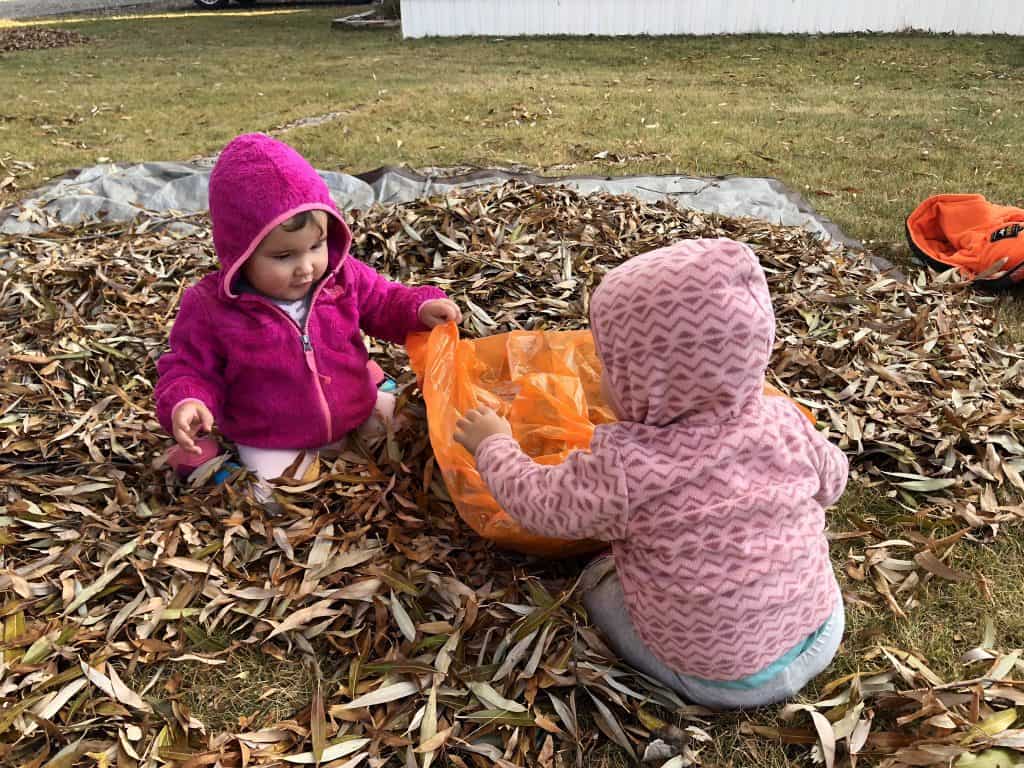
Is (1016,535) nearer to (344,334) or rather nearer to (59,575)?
(344,334)

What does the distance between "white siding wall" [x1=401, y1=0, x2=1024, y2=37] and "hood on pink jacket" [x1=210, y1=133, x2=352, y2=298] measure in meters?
12.0

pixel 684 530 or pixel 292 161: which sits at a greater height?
pixel 292 161

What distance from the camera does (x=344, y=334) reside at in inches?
106

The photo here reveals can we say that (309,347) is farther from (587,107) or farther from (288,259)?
(587,107)

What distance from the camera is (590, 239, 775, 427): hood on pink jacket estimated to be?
1.59m

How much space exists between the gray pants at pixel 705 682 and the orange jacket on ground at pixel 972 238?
108 inches

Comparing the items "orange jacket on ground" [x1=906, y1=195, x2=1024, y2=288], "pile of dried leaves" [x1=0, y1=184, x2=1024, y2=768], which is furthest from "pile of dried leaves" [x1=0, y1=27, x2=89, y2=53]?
"orange jacket on ground" [x1=906, y1=195, x2=1024, y2=288]

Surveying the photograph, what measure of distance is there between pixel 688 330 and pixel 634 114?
671 cm

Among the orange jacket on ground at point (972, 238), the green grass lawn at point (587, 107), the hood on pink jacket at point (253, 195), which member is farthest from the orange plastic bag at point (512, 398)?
the green grass lawn at point (587, 107)

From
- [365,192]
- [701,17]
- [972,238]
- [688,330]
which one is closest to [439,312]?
[688,330]

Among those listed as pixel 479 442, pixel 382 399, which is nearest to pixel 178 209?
pixel 382 399

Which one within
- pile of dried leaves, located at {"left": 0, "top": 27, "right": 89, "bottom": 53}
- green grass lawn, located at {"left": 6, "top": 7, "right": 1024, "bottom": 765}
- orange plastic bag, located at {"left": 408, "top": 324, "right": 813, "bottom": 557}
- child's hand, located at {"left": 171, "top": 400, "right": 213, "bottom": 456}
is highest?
pile of dried leaves, located at {"left": 0, "top": 27, "right": 89, "bottom": 53}

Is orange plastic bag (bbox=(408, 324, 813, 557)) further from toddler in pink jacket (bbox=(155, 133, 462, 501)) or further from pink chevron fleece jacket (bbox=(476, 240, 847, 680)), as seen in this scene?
pink chevron fleece jacket (bbox=(476, 240, 847, 680))

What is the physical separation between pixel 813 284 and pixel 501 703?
103 inches
